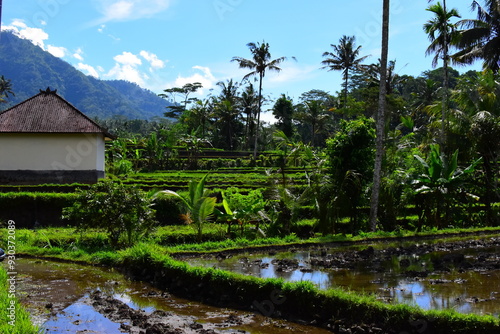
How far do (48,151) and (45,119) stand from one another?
1502mm

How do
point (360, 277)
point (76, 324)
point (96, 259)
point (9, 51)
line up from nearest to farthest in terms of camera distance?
point (76, 324) < point (360, 277) < point (96, 259) < point (9, 51)

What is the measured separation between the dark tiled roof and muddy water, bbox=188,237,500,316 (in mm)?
13497

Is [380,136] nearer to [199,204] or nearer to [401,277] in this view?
[199,204]

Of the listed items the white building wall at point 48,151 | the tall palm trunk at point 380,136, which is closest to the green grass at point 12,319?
the tall palm trunk at point 380,136

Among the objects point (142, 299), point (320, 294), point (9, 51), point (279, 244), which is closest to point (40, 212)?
point (279, 244)

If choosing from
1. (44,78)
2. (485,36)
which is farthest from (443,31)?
(44,78)

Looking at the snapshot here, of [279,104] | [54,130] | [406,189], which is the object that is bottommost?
[406,189]

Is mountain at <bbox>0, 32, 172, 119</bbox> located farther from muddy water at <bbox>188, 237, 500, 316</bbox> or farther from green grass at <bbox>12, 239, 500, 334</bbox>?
green grass at <bbox>12, 239, 500, 334</bbox>

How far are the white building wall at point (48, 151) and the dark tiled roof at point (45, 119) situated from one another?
41cm

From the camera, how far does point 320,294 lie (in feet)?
22.7

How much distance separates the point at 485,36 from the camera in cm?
2489

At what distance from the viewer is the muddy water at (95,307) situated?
6551 millimetres

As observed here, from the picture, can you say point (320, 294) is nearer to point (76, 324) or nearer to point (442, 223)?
point (76, 324)

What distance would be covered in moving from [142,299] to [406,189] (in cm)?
1134
